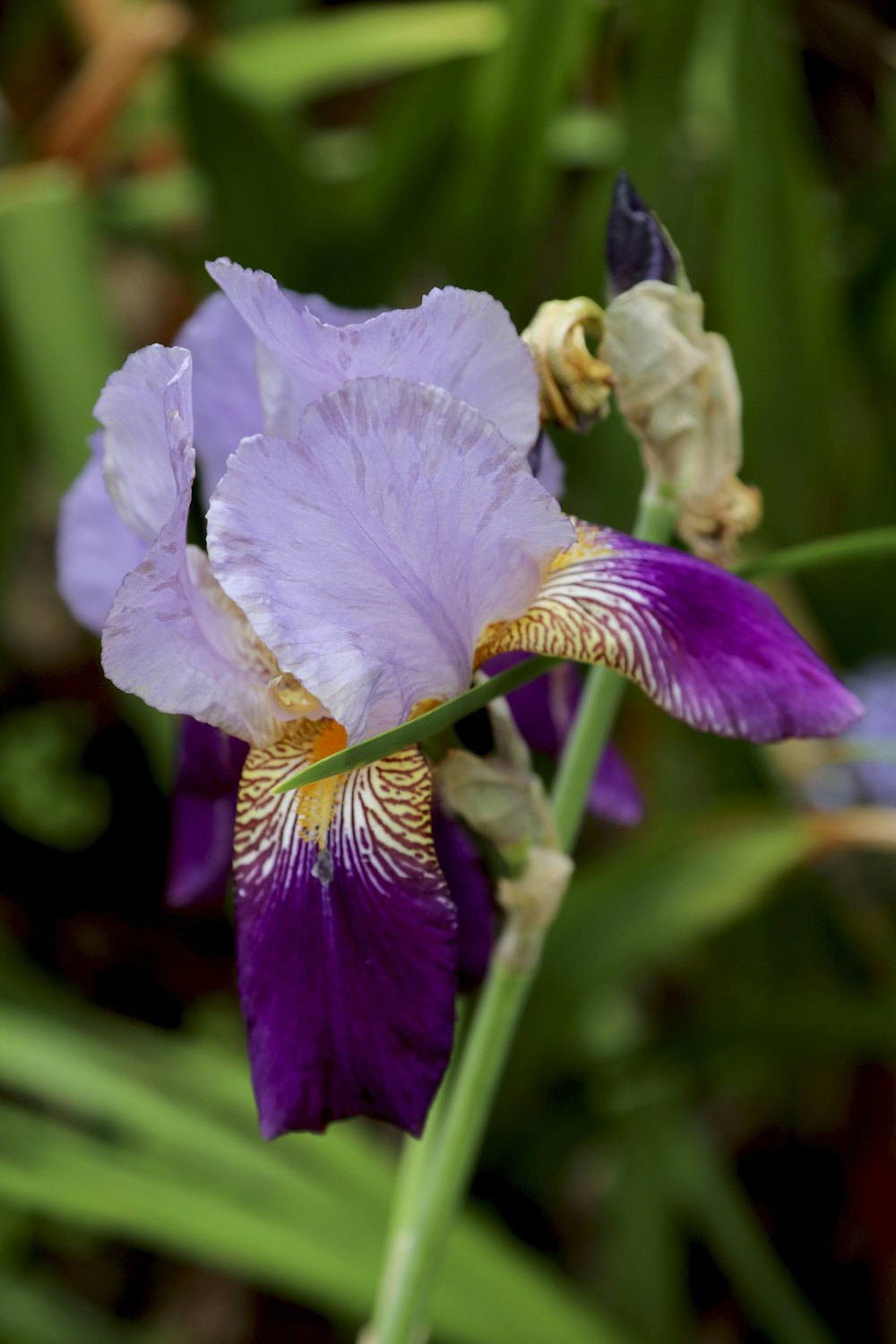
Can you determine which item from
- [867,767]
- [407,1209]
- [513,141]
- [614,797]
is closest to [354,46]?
[513,141]

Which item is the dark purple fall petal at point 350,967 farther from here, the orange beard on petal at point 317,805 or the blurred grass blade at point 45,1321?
the blurred grass blade at point 45,1321

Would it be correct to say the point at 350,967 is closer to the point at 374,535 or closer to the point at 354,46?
the point at 374,535

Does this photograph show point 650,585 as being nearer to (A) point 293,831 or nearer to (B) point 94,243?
(A) point 293,831

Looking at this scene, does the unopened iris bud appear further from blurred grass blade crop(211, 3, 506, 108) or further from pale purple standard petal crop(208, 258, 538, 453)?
blurred grass blade crop(211, 3, 506, 108)

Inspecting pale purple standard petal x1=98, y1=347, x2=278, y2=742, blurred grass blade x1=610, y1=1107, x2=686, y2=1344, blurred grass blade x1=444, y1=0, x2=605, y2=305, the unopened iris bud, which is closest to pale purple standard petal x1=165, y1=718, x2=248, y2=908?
pale purple standard petal x1=98, y1=347, x2=278, y2=742

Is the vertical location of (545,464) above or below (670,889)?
above

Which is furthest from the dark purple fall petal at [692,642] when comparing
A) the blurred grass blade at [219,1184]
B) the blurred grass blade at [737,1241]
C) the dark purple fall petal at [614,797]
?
the blurred grass blade at [737,1241]
